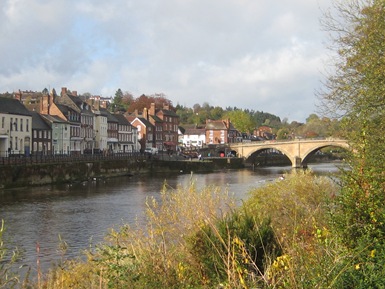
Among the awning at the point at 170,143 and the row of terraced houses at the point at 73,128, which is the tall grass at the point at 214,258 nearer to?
the row of terraced houses at the point at 73,128

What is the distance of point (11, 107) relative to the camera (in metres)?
59.4

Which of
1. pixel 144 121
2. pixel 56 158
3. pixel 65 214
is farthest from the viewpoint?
pixel 144 121

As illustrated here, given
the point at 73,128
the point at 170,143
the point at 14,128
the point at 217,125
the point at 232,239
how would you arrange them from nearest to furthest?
the point at 232,239 < the point at 14,128 < the point at 73,128 < the point at 170,143 < the point at 217,125

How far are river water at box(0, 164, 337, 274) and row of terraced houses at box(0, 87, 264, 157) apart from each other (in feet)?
45.2

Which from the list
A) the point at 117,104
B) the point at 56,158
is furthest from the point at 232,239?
the point at 117,104

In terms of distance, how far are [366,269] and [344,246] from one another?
1173mm

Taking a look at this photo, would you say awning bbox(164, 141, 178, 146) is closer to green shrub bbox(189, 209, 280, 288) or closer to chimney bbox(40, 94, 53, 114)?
chimney bbox(40, 94, 53, 114)

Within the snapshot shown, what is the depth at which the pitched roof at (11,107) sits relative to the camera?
5794cm

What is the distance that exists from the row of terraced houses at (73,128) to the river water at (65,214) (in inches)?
543

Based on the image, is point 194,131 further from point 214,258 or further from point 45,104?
point 214,258

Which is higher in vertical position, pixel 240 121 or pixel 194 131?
pixel 240 121

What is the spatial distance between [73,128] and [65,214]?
46338 millimetres

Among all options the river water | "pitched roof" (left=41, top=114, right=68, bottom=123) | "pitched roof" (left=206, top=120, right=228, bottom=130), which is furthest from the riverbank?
"pitched roof" (left=206, top=120, right=228, bottom=130)

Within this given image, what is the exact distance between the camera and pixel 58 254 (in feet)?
68.3
